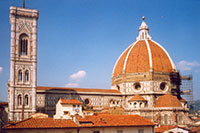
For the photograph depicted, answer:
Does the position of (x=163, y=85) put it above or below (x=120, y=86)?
above

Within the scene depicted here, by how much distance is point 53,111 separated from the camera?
53.6 m

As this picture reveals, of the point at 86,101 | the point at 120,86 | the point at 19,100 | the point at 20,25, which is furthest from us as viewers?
the point at 120,86

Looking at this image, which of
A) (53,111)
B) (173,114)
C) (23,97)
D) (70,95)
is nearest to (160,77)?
(173,114)

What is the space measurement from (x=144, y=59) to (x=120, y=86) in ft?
28.0

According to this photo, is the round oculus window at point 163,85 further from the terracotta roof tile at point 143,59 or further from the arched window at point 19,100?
the arched window at point 19,100

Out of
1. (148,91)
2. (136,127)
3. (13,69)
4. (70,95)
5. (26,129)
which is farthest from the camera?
(148,91)

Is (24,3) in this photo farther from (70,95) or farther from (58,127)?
(58,127)

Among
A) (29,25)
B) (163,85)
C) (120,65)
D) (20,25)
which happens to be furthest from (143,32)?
(20,25)

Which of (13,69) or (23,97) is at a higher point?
(13,69)

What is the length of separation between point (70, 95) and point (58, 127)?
31.1 meters

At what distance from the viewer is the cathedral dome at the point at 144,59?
63.8 meters

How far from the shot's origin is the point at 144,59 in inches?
2557

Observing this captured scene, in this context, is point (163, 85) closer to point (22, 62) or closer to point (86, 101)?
point (86, 101)

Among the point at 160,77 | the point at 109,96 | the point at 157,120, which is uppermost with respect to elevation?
the point at 160,77
